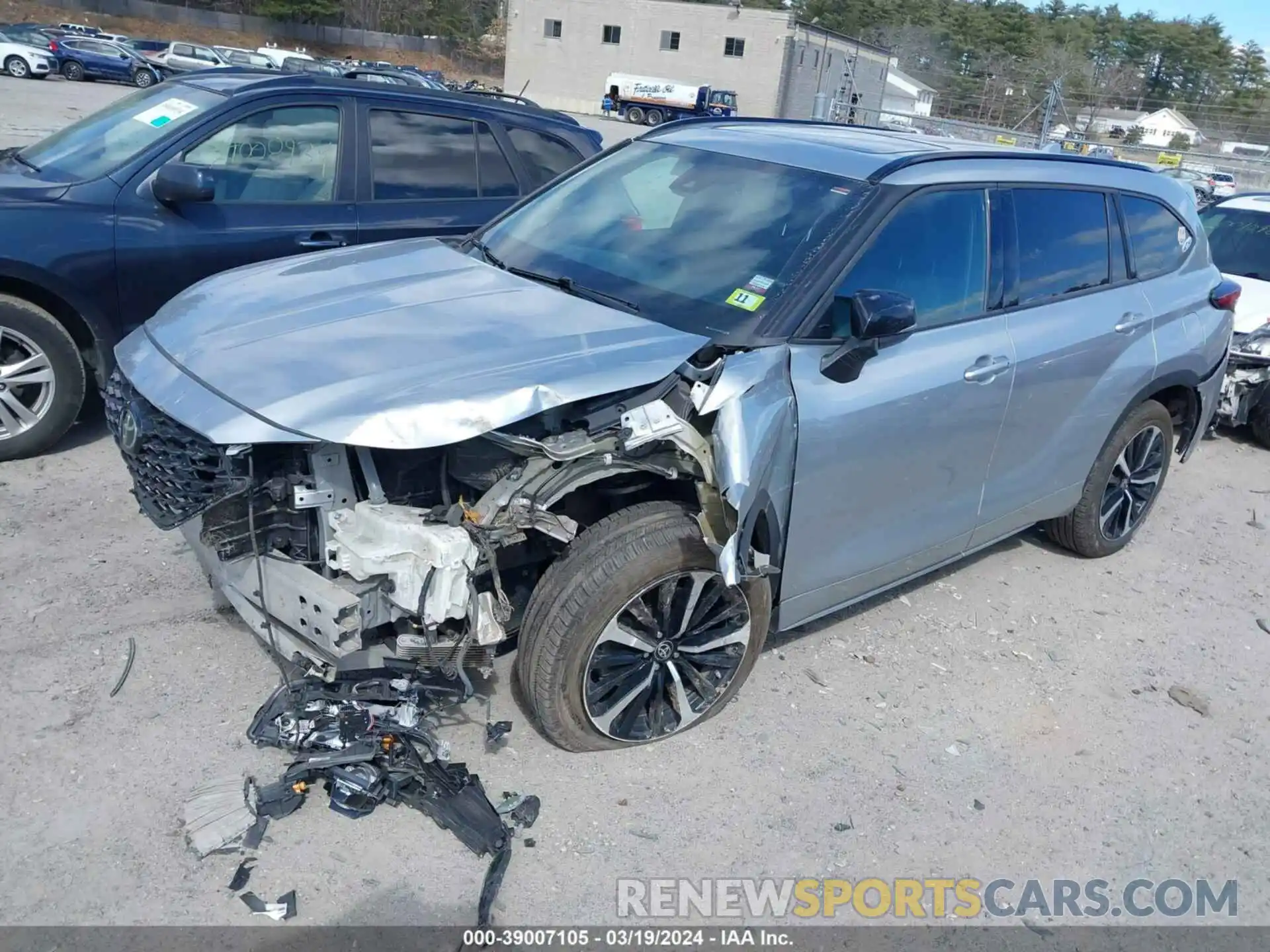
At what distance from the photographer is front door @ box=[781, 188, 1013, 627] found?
3480 mm

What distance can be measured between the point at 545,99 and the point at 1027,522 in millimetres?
64906

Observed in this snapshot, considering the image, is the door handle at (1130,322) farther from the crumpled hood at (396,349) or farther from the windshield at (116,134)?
the windshield at (116,134)

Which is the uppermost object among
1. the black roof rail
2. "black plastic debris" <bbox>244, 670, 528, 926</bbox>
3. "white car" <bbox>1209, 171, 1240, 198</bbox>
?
the black roof rail

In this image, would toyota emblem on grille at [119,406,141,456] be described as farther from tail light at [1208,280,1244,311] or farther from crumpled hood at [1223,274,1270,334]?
crumpled hood at [1223,274,1270,334]

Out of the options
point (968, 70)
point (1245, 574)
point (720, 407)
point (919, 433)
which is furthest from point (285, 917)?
point (968, 70)

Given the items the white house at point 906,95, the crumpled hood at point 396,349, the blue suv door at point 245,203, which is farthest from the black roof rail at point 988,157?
the white house at point 906,95

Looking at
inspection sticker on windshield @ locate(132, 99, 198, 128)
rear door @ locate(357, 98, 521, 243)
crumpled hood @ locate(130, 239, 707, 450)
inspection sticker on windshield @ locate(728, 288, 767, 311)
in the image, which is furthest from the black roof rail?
inspection sticker on windshield @ locate(132, 99, 198, 128)

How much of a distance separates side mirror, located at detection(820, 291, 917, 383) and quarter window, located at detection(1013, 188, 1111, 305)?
97 centimetres

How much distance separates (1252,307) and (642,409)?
21.3 ft

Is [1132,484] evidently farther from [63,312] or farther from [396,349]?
[63,312]

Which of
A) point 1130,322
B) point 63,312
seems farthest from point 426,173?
point 1130,322

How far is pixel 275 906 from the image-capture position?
2734 millimetres

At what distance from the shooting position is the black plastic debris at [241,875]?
2793 millimetres

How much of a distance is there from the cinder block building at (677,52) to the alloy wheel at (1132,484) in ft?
187
